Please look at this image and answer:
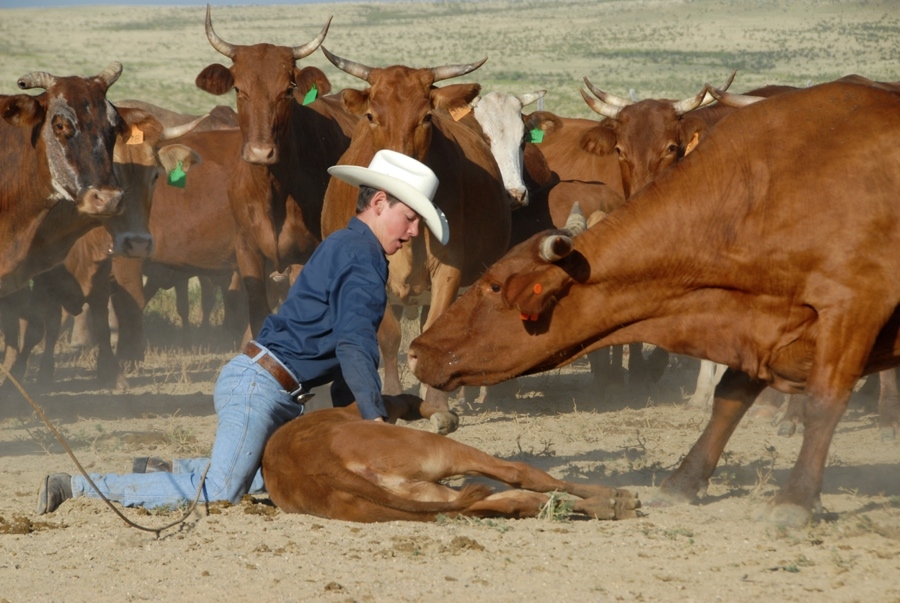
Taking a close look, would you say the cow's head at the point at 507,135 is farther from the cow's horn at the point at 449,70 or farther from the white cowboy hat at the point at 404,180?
the white cowboy hat at the point at 404,180

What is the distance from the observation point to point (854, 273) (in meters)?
5.10

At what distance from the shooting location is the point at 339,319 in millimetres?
5316

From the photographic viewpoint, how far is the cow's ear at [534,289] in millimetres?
5293

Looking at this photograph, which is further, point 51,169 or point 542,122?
point 542,122

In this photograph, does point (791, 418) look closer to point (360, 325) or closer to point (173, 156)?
point (360, 325)

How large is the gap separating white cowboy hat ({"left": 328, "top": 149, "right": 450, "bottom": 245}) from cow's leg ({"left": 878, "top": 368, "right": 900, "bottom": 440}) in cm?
444

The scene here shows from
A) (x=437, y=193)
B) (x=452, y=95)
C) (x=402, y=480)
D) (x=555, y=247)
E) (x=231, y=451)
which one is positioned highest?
(x=452, y=95)

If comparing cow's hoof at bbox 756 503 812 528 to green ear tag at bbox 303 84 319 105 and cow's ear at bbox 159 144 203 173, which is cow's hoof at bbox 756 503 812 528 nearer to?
green ear tag at bbox 303 84 319 105

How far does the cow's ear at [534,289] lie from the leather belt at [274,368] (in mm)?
1087

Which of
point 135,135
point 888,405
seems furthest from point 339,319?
point 888,405

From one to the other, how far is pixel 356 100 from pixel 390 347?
186 centimetres

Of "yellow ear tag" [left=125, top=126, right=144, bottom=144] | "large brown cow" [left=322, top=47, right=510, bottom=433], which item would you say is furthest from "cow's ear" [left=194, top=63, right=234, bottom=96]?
"large brown cow" [left=322, top=47, right=510, bottom=433]

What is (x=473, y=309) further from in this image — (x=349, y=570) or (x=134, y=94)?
(x=134, y=94)

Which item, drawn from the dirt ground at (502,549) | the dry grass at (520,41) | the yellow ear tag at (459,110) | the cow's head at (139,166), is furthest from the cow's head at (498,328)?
the dry grass at (520,41)
